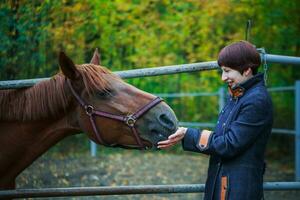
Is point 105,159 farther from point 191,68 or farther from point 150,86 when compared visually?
point 191,68

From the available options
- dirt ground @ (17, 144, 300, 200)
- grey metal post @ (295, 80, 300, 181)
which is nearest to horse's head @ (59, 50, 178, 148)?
dirt ground @ (17, 144, 300, 200)

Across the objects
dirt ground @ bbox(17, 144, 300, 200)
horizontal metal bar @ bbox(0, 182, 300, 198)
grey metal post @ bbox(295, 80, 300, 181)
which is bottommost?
dirt ground @ bbox(17, 144, 300, 200)

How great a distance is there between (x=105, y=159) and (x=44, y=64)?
4518 millimetres

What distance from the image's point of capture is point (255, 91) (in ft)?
8.04

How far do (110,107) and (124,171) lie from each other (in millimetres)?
5655

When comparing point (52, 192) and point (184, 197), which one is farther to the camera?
point (184, 197)

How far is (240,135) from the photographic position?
2.38 metres

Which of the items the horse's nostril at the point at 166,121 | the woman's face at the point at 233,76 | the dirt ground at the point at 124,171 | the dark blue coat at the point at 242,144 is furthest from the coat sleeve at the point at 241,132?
the dirt ground at the point at 124,171

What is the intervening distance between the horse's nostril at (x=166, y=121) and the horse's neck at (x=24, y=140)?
0.56 m

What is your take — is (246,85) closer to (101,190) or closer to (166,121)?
(166,121)

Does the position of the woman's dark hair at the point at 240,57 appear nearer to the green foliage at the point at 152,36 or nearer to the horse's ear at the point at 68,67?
the horse's ear at the point at 68,67

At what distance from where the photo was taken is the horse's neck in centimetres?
293

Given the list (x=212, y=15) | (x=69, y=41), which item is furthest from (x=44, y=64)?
(x=212, y=15)

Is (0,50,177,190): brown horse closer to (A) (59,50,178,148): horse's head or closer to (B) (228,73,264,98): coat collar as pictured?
(A) (59,50,178,148): horse's head
